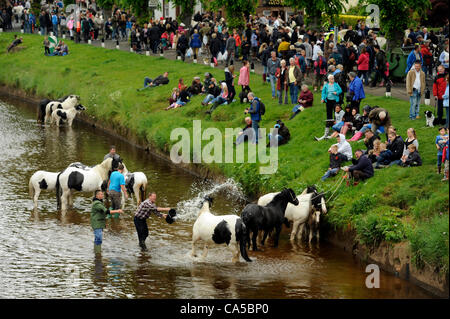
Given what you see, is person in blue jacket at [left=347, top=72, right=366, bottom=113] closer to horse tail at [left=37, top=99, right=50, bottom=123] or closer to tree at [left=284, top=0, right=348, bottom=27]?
tree at [left=284, top=0, right=348, bottom=27]

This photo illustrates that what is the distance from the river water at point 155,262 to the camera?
856 inches

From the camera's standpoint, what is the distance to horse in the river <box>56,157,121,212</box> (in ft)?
95.2

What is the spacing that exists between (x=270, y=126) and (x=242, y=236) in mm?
13092

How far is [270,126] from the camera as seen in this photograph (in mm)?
36000

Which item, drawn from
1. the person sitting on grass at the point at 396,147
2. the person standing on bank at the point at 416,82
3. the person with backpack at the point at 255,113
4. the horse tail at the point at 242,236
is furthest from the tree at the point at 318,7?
the horse tail at the point at 242,236

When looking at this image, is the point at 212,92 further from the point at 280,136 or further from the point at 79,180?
the point at 79,180

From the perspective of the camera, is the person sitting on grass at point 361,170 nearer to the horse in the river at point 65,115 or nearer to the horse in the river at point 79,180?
the horse in the river at point 79,180

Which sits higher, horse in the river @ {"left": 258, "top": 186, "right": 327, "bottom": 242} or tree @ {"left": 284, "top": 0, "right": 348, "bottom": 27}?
tree @ {"left": 284, "top": 0, "right": 348, "bottom": 27}

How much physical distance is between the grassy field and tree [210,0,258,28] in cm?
408

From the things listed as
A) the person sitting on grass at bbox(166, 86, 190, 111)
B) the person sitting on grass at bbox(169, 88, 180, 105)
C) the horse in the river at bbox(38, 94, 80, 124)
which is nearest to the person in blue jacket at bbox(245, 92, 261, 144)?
the person sitting on grass at bbox(166, 86, 190, 111)

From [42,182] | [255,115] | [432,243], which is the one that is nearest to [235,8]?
[255,115]

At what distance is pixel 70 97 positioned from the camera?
153ft
